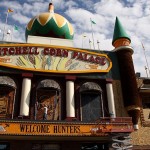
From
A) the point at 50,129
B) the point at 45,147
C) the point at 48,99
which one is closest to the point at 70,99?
the point at 48,99

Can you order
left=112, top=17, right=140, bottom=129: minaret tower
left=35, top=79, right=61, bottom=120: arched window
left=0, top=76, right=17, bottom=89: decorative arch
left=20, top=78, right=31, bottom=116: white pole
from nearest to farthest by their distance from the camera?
left=20, top=78, right=31, bottom=116: white pole
left=0, top=76, right=17, bottom=89: decorative arch
left=35, top=79, right=61, bottom=120: arched window
left=112, top=17, right=140, bottom=129: minaret tower

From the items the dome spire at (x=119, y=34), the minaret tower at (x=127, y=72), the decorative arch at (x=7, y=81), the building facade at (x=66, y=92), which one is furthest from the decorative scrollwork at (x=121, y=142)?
the dome spire at (x=119, y=34)

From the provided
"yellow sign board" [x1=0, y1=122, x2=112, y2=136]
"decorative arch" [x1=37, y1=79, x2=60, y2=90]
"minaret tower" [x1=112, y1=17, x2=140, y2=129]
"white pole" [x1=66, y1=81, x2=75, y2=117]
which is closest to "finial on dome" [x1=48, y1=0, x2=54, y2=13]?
"minaret tower" [x1=112, y1=17, x2=140, y2=129]

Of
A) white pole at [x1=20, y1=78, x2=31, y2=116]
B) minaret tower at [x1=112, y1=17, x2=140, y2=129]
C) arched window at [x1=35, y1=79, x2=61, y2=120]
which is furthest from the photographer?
minaret tower at [x1=112, y1=17, x2=140, y2=129]

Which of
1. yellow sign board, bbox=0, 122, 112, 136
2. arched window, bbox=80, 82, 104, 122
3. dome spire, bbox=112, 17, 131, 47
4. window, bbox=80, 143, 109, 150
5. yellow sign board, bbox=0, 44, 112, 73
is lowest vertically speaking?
window, bbox=80, 143, 109, 150

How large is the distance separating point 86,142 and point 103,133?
2.53 meters

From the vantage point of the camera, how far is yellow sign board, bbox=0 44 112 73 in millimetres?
23359

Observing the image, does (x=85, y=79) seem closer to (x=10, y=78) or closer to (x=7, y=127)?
(x=10, y=78)

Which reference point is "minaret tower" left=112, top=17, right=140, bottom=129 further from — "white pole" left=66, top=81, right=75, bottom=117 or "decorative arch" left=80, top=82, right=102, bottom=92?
"white pole" left=66, top=81, right=75, bottom=117

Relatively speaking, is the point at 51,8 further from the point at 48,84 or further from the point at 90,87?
the point at 90,87

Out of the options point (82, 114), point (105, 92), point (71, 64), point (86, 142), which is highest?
point (71, 64)

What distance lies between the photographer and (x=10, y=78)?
2261 centimetres

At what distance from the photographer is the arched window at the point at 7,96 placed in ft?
70.2

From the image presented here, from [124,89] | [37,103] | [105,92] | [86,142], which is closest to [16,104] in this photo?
[37,103]
